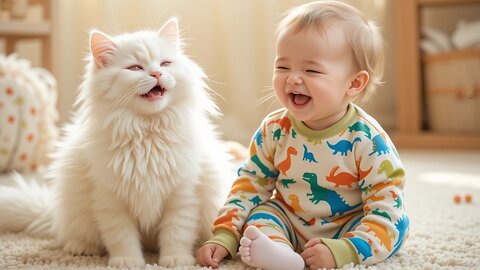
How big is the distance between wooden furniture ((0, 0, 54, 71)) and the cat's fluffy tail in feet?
4.21

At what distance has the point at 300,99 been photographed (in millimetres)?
1114

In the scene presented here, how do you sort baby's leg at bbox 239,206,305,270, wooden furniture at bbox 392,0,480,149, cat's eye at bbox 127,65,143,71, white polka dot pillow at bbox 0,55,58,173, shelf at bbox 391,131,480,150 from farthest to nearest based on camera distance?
wooden furniture at bbox 392,0,480,149 < shelf at bbox 391,131,480,150 < white polka dot pillow at bbox 0,55,58,173 < cat's eye at bbox 127,65,143,71 < baby's leg at bbox 239,206,305,270

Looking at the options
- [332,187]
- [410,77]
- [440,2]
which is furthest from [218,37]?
[332,187]

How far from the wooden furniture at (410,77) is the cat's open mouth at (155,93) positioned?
83.2 inches

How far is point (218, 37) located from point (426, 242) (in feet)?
7.99

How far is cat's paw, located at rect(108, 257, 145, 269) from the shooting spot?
1.05 meters

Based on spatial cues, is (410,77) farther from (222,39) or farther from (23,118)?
(23,118)

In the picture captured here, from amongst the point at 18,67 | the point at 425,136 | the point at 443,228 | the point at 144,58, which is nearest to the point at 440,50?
the point at 425,136

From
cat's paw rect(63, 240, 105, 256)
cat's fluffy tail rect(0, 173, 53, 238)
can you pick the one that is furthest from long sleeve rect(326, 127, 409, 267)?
cat's fluffy tail rect(0, 173, 53, 238)

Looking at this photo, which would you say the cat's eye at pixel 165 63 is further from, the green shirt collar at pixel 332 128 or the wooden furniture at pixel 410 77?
the wooden furniture at pixel 410 77

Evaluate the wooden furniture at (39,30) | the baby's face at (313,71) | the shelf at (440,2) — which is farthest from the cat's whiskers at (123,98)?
the shelf at (440,2)

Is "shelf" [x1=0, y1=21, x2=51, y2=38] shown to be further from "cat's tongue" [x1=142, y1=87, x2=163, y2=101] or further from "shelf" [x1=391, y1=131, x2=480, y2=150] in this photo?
"shelf" [x1=391, y1=131, x2=480, y2=150]

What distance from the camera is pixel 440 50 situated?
2965mm

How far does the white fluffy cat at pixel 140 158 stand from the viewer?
3.58ft
